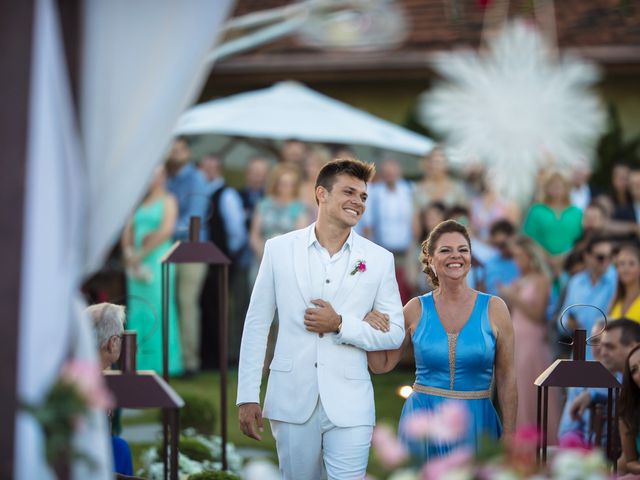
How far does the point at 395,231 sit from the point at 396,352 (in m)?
6.76

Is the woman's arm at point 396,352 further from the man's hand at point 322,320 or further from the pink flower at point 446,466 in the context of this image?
the pink flower at point 446,466

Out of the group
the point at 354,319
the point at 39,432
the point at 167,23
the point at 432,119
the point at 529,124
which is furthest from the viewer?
the point at 432,119

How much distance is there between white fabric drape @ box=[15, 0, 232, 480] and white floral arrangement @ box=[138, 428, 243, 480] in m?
3.01

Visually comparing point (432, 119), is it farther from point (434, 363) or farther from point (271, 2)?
point (434, 363)

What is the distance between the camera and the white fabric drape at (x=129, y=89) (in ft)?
14.2

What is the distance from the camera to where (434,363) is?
602 cm

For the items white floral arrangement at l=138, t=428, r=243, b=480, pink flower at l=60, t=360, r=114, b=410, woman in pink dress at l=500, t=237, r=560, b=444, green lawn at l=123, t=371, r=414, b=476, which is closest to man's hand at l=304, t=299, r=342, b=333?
pink flower at l=60, t=360, r=114, b=410

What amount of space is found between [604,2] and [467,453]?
45.9ft

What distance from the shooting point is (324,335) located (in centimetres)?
585

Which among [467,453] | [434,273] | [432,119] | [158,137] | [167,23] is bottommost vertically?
[467,453]

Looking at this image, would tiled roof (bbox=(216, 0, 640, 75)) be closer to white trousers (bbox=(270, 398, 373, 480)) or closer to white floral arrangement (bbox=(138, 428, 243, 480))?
white floral arrangement (bbox=(138, 428, 243, 480))

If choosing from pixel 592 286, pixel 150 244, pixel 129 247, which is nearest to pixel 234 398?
pixel 150 244

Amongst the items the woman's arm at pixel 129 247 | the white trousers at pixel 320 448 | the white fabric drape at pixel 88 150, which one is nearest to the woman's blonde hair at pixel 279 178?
the woman's arm at pixel 129 247

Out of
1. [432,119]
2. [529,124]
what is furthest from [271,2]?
[529,124]
